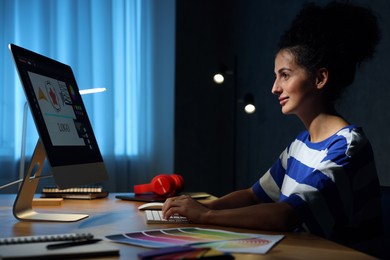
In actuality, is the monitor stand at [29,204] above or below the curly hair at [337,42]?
below

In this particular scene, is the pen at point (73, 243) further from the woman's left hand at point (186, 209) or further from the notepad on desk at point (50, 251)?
the woman's left hand at point (186, 209)

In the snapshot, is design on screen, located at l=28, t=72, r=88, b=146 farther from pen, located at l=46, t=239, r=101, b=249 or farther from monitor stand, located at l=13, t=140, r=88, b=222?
pen, located at l=46, t=239, r=101, b=249

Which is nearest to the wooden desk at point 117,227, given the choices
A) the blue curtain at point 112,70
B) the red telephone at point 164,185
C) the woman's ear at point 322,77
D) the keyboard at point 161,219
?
the keyboard at point 161,219

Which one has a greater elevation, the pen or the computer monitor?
the computer monitor

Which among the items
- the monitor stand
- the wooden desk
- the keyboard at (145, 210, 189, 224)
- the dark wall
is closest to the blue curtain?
the dark wall

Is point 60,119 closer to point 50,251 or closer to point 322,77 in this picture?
point 50,251

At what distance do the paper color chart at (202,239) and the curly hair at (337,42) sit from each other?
2.09ft

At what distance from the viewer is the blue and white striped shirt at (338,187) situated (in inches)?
50.3

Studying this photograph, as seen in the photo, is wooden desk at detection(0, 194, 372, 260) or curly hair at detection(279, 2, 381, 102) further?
curly hair at detection(279, 2, 381, 102)

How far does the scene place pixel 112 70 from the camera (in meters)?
3.85

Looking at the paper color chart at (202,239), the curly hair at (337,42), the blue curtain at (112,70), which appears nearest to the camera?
the paper color chart at (202,239)

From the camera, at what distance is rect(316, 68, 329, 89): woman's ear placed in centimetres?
161

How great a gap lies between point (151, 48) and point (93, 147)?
7.83 ft

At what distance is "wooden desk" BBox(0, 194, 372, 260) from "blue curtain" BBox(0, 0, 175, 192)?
6.07 ft
